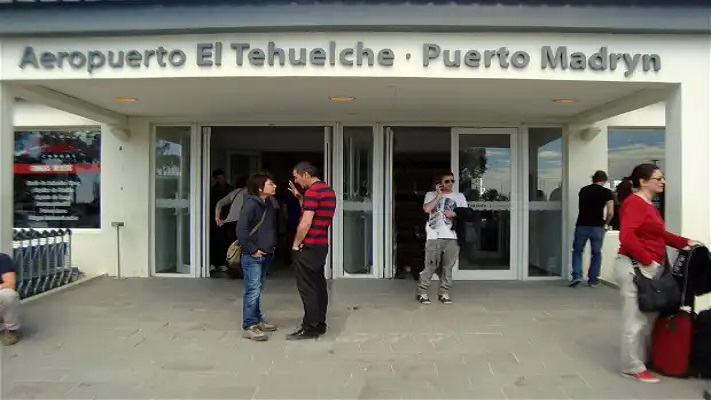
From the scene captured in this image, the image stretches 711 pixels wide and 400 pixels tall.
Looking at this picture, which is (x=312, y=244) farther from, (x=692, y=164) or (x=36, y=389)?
(x=692, y=164)

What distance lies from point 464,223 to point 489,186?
190 cm

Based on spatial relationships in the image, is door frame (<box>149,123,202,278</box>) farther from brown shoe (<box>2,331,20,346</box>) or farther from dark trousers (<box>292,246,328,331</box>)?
dark trousers (<box>292,246,328,331</box>)

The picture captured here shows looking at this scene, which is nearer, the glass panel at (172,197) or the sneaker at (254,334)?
the sneaker at (254,334)

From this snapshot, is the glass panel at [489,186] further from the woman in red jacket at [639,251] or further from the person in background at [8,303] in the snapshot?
the person in background at [8,303]

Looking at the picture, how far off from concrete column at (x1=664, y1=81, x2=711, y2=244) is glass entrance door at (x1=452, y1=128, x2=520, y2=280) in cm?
323

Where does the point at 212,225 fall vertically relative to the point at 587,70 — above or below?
below

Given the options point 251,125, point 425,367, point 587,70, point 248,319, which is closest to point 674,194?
point 587,70

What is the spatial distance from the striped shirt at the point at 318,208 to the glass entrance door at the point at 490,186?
3971 millimetres

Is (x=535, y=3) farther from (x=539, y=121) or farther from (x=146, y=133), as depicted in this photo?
(x=146, y=133)

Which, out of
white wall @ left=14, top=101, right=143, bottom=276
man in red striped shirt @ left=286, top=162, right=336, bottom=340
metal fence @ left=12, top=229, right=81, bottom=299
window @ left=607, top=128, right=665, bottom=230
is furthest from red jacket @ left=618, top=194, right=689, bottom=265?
white wall @ left=14, top=101, right=143, bottom=276

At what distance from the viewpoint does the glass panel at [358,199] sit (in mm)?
9000

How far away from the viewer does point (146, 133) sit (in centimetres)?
906

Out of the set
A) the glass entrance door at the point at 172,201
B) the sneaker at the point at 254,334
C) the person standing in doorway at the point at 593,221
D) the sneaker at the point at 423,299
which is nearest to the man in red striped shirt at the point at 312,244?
the sneaker at the point at 254,334

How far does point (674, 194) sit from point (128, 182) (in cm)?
756
